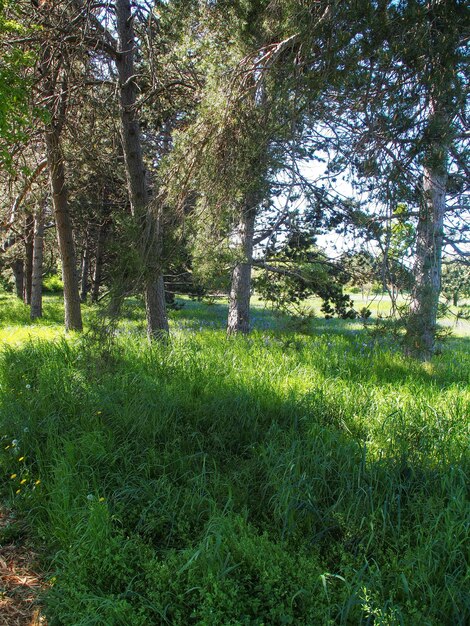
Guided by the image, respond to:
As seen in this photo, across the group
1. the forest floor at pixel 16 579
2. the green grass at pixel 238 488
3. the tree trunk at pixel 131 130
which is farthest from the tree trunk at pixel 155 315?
the forest floor at pixel 16 579

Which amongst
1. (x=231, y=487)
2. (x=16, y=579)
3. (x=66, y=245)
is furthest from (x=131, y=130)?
(x=16, y=579)

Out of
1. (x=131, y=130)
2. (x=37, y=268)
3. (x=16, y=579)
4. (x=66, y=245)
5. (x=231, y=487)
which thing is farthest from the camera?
(x=37, y=268)

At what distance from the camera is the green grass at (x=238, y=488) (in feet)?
7.75

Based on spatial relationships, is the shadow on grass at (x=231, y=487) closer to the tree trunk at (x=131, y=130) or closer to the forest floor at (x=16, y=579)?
the forest floor at (x=16, y=579)

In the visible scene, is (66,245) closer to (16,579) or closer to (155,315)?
(155,315)

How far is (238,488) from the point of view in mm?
3258

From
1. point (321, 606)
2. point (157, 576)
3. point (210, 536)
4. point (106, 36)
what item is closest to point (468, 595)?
point (321, 606)

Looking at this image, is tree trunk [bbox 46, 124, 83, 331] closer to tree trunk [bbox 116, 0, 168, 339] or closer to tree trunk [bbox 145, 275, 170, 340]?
tree trunk [bbox 116, 0, 168, 339]

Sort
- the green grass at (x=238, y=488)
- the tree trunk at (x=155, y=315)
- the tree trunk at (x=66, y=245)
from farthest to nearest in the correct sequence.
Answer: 1. the tree trunk at (x=66, y=245)
2. the tree trunk at (x=155, y=315)
3. the green grass at (x=238, y=488)

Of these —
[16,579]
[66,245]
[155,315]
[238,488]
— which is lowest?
[16,579]

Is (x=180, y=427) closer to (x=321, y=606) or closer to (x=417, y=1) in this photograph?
(x=321, y=606)

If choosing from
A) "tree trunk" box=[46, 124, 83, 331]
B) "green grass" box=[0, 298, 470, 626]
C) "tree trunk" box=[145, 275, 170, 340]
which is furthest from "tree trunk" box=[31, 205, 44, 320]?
"green grass" box=[0, 298, 470, 626]

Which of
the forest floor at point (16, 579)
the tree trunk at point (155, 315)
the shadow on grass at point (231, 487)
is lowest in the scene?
the forest floor at point (16, 579)

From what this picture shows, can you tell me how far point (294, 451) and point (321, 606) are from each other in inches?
50.2
